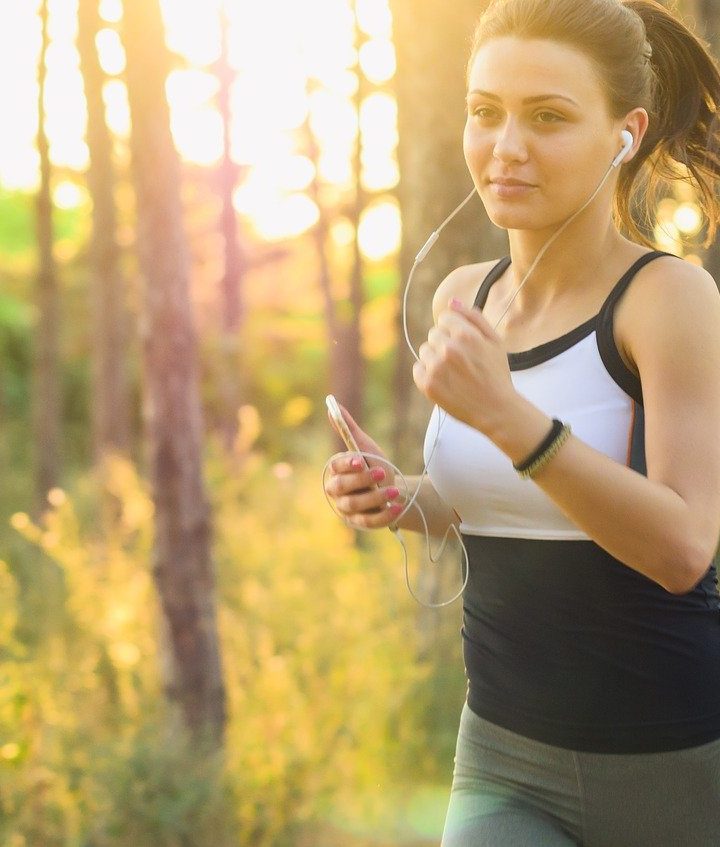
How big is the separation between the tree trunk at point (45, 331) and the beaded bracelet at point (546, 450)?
1121 centimetres

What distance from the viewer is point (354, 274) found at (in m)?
14.8

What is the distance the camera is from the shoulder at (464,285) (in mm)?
2334

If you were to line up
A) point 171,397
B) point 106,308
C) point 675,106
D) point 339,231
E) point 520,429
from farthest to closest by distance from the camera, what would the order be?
point 339,231 < point 106,308 < point 171,397 < point 675,106 < point 520,429

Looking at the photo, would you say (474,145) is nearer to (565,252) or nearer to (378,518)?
(565,252)

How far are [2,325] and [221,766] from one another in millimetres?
23493

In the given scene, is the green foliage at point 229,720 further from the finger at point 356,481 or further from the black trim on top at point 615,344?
the black trim on top at point 615,344

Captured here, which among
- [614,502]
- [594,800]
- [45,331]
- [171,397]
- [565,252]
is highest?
[565,252]

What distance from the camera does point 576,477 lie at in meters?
1.64

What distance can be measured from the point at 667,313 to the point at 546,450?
0.29 m

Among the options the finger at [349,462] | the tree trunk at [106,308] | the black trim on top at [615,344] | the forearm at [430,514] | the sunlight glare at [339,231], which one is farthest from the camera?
the sunlight glare at [339,231]

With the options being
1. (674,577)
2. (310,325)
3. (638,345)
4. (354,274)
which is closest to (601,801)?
(674,577)

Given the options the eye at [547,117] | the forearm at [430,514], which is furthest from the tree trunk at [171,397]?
the eye at [547,117]

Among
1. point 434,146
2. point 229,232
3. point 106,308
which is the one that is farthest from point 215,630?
point 229,232

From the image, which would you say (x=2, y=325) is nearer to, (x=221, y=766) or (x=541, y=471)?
(x=221, y=766)
